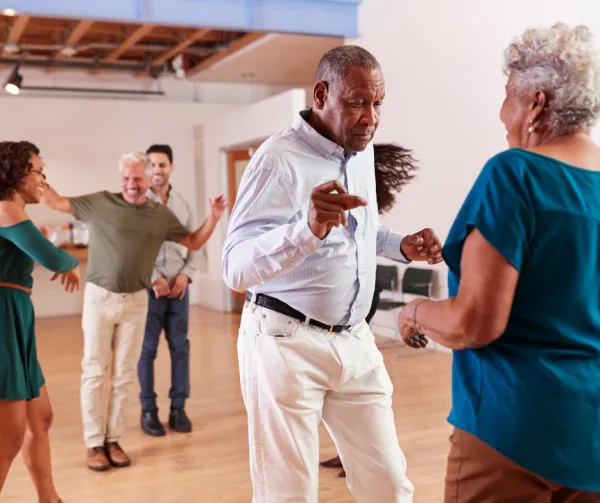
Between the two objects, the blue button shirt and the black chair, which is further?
the black chair

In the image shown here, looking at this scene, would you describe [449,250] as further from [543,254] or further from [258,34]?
[258,34]

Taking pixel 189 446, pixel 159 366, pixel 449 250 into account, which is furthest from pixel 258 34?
pixel 449 250

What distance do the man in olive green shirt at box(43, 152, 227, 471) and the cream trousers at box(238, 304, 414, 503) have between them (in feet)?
6.76

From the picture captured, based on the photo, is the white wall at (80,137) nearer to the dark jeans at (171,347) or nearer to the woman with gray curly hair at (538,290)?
the dark jeans at (171,347)

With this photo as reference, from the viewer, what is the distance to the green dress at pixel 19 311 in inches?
126

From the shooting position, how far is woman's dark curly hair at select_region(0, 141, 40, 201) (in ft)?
10.9

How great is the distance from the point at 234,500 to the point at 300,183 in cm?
214

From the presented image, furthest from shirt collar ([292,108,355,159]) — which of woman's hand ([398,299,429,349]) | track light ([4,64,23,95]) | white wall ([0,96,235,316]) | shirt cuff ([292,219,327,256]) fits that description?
white wall ([0,96,235,316])

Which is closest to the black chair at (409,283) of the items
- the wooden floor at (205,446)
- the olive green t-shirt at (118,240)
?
the wooden floor at (205,446)

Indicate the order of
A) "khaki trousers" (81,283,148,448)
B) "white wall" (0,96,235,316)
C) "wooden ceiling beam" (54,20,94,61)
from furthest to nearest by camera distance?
"white wall" (0,96,235,316) < "wooden ceiling beam" (54,20,94,61) < "khaki trousers" (81,283,148,448)

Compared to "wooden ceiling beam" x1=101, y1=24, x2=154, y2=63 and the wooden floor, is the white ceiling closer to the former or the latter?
"wooden ceiling beam" x1=101, y1=24, x2=154, y2=63

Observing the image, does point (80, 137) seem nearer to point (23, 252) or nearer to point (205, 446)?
point (205, 446)

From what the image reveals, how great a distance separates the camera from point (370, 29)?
8.76 m

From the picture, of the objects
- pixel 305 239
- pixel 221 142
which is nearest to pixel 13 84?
pixel 221 142
